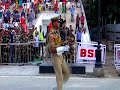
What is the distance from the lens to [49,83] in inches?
514

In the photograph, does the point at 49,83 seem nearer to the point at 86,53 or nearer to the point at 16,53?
the point at 86,53

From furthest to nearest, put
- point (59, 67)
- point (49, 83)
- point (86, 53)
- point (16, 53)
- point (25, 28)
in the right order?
point (25, 28) < point (16, 53) < point (86, 53) < point (49, 83) < point (59, 67)

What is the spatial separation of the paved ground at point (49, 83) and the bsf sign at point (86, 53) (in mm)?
3009

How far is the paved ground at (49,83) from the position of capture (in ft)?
40.1

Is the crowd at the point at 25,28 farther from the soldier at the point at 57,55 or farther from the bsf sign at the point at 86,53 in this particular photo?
the soldier at the point at 57,55

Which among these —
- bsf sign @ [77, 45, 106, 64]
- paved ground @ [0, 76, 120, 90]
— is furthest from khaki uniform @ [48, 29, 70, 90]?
bsf sign @ [77, 45, 106, 64]

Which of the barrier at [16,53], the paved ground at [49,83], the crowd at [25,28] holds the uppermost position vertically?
the crowd at [25,28]

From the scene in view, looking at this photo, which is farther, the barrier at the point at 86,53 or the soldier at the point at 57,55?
the barrier at the point at 86,53

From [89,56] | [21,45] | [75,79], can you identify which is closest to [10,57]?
[21,45]

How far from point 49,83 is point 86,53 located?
14.4ft

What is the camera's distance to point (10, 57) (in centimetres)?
1784

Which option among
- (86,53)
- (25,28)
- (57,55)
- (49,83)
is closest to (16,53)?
(86,53)

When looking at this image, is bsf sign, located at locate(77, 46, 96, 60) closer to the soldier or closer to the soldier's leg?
the soldier

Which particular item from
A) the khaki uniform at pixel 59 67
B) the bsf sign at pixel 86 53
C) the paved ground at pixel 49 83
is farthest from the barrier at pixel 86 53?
the khaki uniform at pixel 59 67
